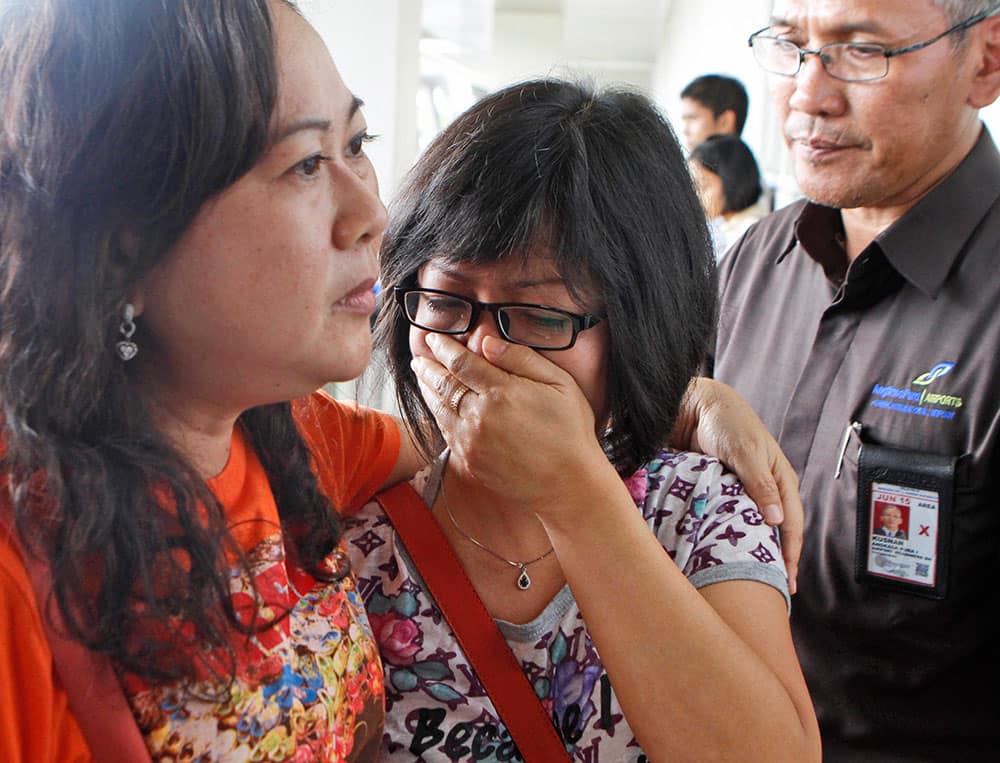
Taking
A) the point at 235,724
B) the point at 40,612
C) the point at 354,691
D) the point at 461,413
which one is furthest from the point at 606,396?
the point at 40,612

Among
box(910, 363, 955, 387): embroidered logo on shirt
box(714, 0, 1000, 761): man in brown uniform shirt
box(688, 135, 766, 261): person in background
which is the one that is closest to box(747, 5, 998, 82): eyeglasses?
box(714, 0, 1000, 761): man in brown uniform shirt

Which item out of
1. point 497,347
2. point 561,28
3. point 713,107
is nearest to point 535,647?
point 497,347

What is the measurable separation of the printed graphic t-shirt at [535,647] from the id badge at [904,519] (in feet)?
1.30

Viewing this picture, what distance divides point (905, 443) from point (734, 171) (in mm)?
2630

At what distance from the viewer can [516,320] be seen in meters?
1.12

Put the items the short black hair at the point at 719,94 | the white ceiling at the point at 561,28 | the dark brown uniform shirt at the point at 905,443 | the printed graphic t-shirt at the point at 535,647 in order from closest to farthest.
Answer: the printed graphic t-shirt at the point at 535,647
the dark brown uniform shirt at the point at 905,443
the short black hair at the point at 719,94
the white ceiling at the point at 561,28

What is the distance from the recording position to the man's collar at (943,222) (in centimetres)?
156

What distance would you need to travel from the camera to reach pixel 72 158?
733 mm

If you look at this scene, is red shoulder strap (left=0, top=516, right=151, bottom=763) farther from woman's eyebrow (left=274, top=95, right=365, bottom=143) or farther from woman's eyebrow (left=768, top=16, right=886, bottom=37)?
woman's eyebrow (left=768, top=16, right=886, bottom=37)

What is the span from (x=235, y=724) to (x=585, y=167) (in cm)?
70

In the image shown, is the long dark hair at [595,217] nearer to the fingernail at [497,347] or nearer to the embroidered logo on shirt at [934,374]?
the fingernail at [497,347]

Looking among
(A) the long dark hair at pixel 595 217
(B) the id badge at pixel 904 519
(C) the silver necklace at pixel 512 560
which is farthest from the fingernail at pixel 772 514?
(B) the id badge at pixel 904 519

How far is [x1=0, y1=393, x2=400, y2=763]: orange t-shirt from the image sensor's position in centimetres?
70

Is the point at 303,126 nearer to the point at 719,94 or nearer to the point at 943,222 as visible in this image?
the point at 943,222
